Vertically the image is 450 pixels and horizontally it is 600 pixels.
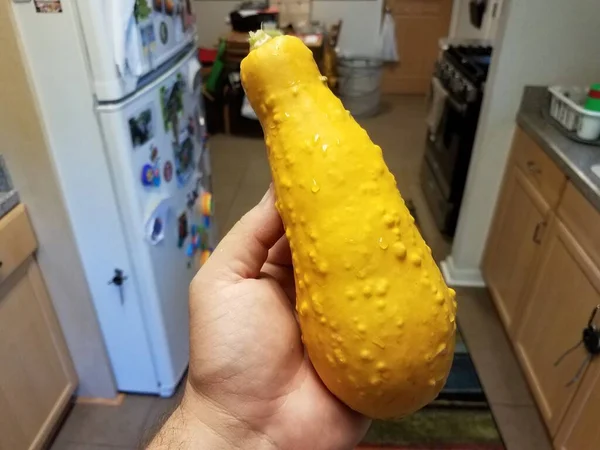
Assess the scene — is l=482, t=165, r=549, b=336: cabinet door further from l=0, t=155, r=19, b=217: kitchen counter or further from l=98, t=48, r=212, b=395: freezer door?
l=0, t=155, r=19, b=217: kitchen counter

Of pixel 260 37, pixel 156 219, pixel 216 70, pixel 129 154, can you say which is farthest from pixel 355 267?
pixel 216 70

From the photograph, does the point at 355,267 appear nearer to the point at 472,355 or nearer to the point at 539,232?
the point at 539,232

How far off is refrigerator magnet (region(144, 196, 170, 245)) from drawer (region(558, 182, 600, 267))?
44.4 inches

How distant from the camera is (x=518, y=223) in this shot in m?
1.74

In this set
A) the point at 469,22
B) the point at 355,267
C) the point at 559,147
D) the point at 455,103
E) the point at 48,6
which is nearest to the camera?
the point at 355,267

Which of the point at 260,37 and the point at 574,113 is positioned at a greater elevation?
the point at 260,37

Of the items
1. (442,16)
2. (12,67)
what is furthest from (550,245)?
(442,16)

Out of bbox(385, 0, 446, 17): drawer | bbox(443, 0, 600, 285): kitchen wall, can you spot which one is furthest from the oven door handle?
bbox(385, 0, 446, 17): drawer

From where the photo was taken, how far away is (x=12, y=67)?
3.35 ft

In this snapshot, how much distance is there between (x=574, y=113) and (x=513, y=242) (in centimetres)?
49

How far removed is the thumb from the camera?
0.67 metres

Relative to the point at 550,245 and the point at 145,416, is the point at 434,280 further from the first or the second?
the point at 145,416

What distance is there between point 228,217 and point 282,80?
2.03m

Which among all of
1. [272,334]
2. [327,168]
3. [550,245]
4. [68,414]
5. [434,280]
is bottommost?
[68,414]
